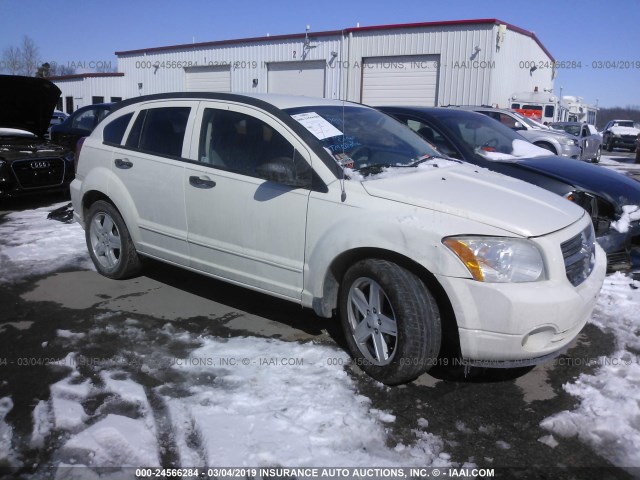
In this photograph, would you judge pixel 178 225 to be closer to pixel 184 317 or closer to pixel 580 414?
pixel 184 317

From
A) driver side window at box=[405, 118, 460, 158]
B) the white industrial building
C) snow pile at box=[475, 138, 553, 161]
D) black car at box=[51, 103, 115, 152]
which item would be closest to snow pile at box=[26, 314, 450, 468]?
driver side window at box=[405, 118, 460, 158]

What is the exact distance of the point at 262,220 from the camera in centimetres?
369

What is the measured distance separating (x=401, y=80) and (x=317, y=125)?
779 inches

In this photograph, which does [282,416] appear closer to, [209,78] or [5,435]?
[5,435]

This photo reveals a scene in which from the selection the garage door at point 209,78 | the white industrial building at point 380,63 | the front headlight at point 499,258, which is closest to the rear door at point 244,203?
the front headlight at point 499,258

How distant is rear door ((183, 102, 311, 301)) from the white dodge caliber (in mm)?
11

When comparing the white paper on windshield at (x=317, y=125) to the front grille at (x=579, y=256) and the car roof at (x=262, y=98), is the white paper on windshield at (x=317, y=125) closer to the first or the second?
the car roof at (x=262, y=98)

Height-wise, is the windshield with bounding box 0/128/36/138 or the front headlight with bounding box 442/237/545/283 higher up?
the windshield with bounding box 0/128/36/138

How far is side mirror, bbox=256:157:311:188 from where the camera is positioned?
3.48 meters

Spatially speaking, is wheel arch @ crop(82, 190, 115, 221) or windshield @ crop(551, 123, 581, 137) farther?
windshield @ crop(551, 123, 581, 137)

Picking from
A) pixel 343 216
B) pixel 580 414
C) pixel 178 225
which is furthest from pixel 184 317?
pixel 580 414

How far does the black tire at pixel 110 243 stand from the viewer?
4859 millimetres

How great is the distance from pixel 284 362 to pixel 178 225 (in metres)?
1.46

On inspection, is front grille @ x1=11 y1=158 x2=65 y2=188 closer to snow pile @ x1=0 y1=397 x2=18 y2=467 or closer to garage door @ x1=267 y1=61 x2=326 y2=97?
snow pile @ x1=0 y1=397 x2=18 y2=467
